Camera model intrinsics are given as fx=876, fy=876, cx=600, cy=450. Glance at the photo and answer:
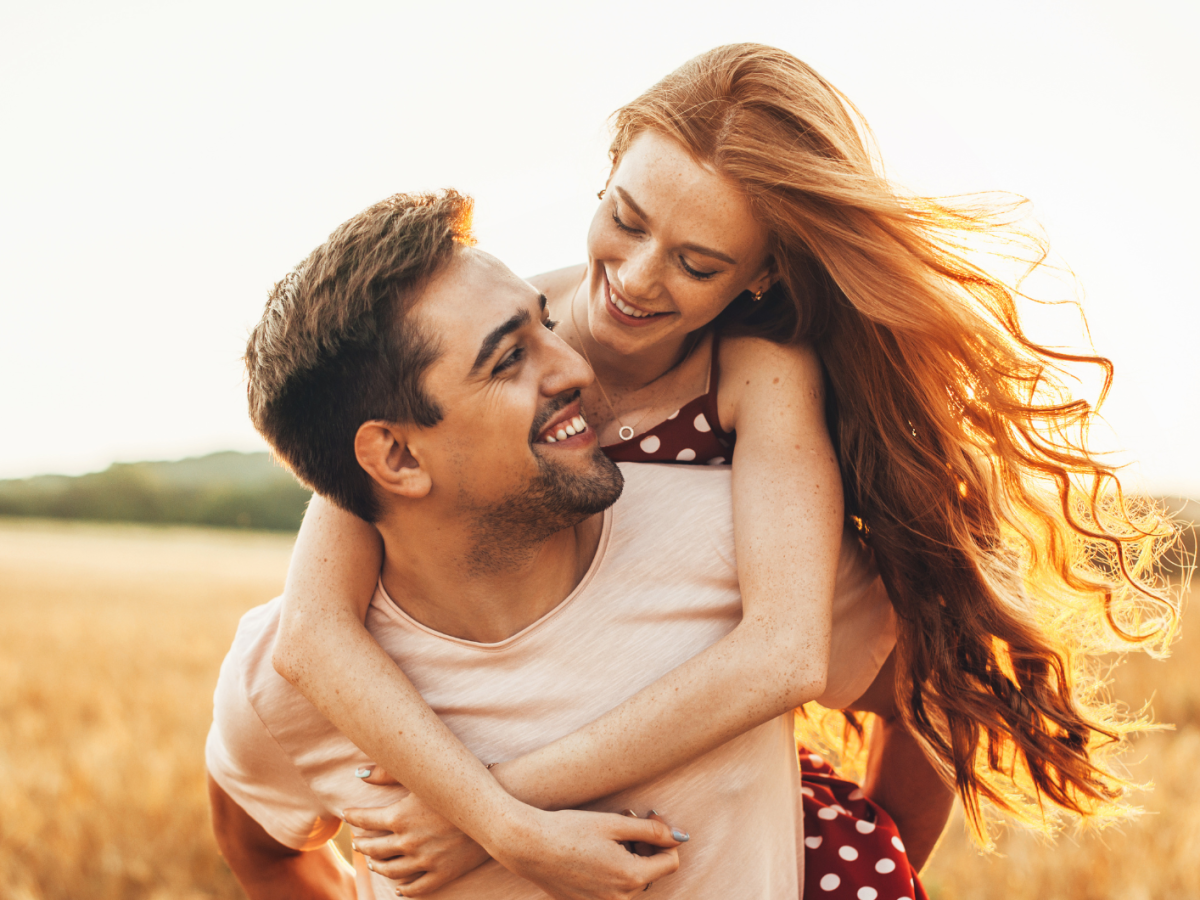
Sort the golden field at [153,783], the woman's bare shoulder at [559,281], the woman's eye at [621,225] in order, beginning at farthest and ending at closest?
the golden field at [153,783], the woman's bare shoulder at [559,281], the woman's eye at [621,225]

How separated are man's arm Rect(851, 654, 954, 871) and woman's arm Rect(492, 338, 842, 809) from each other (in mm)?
960

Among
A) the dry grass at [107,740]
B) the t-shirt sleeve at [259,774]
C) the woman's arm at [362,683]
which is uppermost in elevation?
the woman's arm at [362,683]

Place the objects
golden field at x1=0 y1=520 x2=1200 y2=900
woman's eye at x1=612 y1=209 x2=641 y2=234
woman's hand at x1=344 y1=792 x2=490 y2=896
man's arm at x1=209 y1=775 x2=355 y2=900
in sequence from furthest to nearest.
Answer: golden field at x1=0 y1=520 x2=1200 y2=900
man's arm at x1=209 y1=775 x2=355 y2=900
woman's eye at x1=612 y1=209 x2=641 y2=234
woman's hand at x1=344 y1=792 x2=490 y2=896

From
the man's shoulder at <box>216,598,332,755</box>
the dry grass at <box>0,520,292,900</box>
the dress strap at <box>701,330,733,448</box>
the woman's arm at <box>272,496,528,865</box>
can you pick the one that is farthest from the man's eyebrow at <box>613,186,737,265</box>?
the dry grass at <box>0,520,292,900</box>

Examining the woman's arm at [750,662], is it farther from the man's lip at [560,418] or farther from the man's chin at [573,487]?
the man's lip at [560,418]

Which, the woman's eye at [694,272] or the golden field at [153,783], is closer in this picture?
the woman's eye at [694,272]

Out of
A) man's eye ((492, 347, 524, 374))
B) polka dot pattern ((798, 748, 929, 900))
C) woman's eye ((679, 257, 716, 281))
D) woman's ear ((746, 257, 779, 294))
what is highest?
woman's eye ((679, 257, 716, 281))

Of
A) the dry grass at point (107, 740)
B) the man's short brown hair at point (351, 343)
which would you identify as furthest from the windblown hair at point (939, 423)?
the dry grass at point (107, 740)

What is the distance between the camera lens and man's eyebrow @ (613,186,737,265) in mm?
2635

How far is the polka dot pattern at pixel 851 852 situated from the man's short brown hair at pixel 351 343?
167 cm

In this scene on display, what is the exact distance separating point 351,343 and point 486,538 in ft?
2.16

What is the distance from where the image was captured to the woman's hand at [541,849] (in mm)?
2113

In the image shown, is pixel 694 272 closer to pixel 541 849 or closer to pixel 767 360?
pixel 767 360

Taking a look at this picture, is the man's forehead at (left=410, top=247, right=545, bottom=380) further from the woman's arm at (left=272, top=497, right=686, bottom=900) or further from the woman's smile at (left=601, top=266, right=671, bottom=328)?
the woman's arm at (left=272, top=497, right=686, bottom=900)
